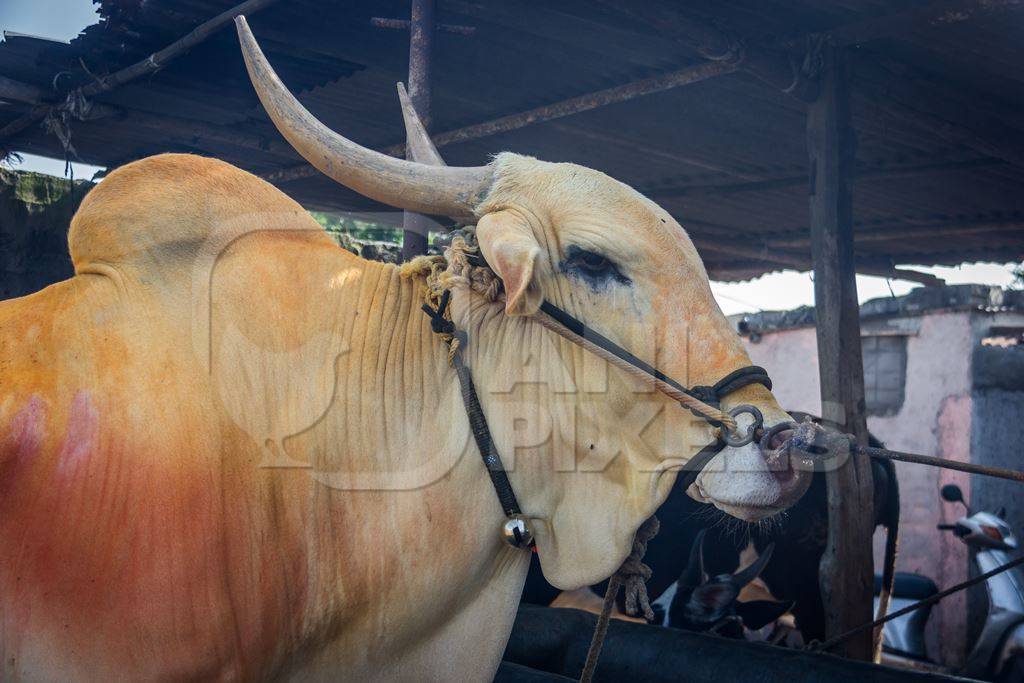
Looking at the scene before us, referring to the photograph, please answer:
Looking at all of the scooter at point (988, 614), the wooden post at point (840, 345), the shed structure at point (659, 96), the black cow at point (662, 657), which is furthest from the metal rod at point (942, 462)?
the scooter at point (988, 614)

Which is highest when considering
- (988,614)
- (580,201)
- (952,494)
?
(580,201)

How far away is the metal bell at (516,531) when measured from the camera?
6.63ft

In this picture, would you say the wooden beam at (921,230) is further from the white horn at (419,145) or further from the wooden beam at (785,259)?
the white horn at (419,145)

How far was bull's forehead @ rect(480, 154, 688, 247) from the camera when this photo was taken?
6.84 feet

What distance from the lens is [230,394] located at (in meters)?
1.90

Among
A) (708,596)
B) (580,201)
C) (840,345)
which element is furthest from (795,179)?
(580,201)

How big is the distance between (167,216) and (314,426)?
1.84 ft

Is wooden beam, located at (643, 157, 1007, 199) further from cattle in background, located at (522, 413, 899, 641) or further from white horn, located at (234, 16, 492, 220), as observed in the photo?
white horn, located at (234, 16, 492, 220)

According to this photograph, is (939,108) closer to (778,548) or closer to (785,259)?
(778,548)

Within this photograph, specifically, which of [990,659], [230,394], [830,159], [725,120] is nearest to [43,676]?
[230,394]

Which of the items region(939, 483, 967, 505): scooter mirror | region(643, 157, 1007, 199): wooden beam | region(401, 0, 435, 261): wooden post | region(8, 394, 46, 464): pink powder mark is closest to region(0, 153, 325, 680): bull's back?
region(8, 394, 46, 464): pink powder mark

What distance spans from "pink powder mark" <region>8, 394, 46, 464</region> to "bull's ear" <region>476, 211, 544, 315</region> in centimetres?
93

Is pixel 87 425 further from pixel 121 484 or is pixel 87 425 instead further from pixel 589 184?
pixel 589 184

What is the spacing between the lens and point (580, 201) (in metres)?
2.13
